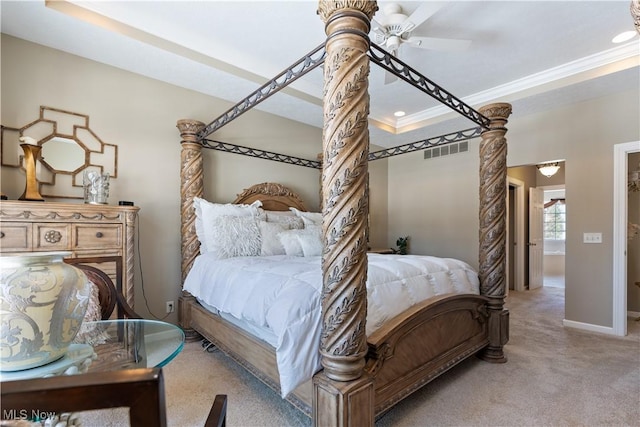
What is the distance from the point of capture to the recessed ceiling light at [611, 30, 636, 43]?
8.90 ft

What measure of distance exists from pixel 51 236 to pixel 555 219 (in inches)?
462

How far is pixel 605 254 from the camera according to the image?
135 inches

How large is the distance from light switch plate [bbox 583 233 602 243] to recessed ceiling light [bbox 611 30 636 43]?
2.01 meters

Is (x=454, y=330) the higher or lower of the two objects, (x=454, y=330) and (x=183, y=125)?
the lower

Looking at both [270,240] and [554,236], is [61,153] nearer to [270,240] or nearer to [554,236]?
[270,240]

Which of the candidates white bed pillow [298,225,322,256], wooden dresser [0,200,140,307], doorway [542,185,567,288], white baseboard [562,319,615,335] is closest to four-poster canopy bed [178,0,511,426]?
wooden dresser [0,200,140,307]

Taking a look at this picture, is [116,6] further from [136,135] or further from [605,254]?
[605,254]

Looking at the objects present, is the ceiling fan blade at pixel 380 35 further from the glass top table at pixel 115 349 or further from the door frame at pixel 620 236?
the door frame at pixel 620 236

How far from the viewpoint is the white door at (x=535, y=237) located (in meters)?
5.93

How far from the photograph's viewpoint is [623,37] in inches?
109

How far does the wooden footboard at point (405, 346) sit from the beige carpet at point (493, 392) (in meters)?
0.17

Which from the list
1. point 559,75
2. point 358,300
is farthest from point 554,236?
point 358,300

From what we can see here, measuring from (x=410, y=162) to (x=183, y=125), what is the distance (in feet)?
12.8

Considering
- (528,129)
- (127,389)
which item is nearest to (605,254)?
(528,129)
